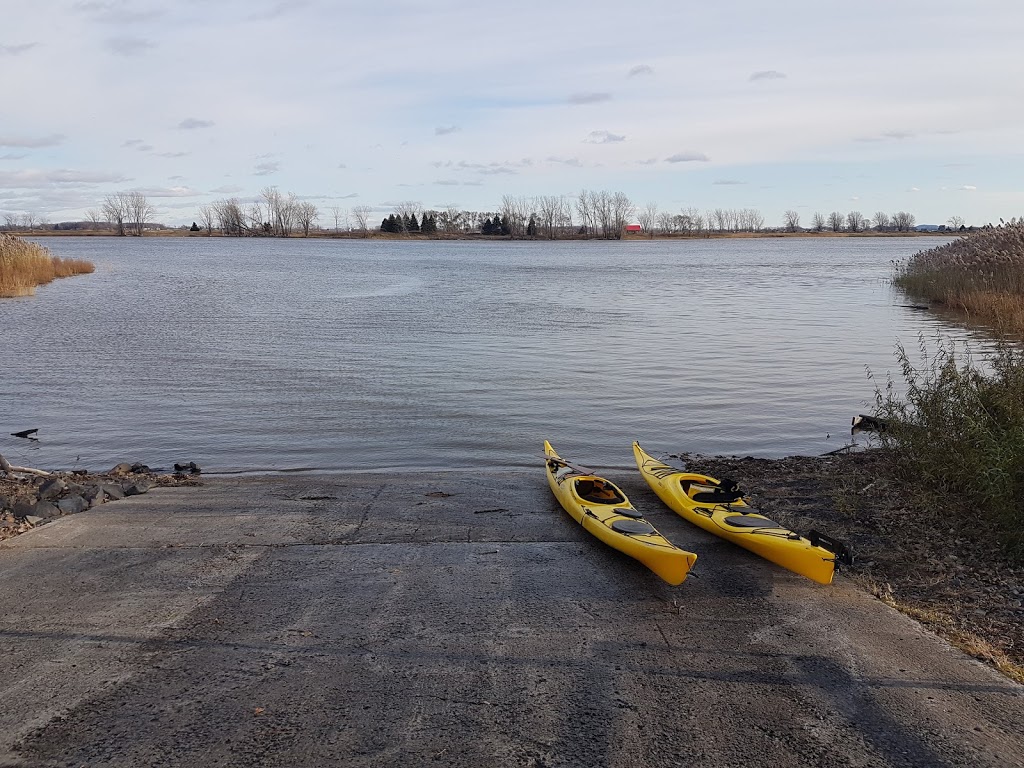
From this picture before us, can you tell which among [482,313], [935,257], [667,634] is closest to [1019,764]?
[667,634]

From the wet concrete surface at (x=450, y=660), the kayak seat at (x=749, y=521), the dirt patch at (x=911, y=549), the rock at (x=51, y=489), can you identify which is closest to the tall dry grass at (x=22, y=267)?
the rock at (x=51, y=489)

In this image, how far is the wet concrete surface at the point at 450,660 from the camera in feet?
12.8

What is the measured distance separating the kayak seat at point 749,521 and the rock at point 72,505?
600cm

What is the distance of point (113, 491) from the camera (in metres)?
Answer: 8.39

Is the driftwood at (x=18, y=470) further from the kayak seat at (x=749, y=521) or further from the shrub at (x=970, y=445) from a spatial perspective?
the shrub at (x=970, y=445)

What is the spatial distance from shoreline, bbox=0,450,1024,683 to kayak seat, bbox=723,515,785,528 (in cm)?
48

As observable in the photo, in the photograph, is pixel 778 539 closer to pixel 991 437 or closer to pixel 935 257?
pixel 991 437

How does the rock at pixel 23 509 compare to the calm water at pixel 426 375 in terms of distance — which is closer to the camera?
the rock at pixel 23 509

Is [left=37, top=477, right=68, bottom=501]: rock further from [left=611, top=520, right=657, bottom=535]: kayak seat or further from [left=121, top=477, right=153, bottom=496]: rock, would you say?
[left=611, top=520, right=657, bottom=535]: kayak seat

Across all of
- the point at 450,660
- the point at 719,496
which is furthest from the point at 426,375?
the point at 450,660

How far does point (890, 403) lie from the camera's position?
29.8ft

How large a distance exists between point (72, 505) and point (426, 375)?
1028 cm

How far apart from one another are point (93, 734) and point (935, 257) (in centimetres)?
3599

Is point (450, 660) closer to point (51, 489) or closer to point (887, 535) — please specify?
point (887, 535)
